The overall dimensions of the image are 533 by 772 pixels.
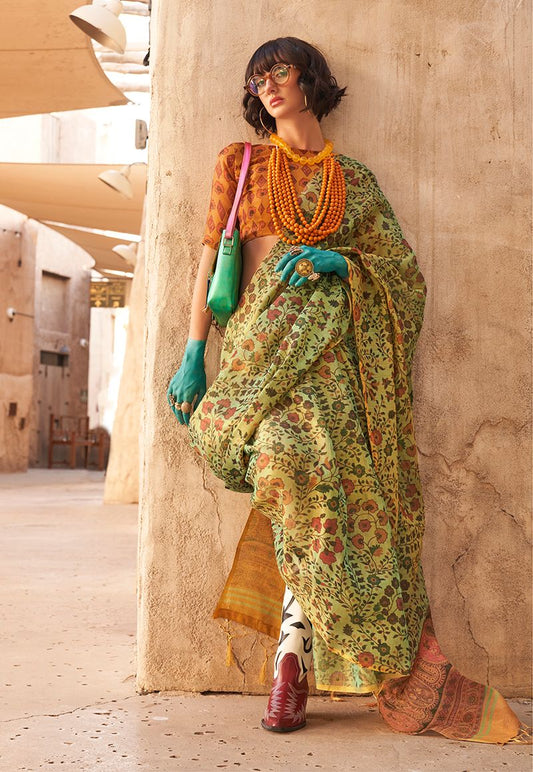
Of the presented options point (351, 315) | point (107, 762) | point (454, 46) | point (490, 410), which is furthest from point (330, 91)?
point (107, 762)

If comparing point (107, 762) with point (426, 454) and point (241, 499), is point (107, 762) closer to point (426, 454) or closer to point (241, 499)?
point (241, 499)

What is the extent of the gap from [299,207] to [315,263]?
0.62 feet

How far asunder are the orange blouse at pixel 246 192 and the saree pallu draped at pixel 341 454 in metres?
0.07

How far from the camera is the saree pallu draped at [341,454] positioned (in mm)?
1987

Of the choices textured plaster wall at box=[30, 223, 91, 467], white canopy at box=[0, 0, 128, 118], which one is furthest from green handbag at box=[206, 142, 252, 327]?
textured plaster wall at box=[30, 223, 91, 467]

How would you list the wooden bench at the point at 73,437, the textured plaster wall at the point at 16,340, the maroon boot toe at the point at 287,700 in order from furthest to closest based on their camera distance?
the wooden bench at the point at 73,437, the textured plaster wall at the point at 16,340, the maroon boot toe at the point at 287,700

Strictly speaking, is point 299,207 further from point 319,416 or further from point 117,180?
point 117,180

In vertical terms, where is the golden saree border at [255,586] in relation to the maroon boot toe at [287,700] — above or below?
above

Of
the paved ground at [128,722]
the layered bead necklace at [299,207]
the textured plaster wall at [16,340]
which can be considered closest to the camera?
the paved ground at [128,722]

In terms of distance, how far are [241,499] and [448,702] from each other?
0.75m

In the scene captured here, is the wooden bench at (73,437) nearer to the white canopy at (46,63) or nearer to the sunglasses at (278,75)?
the white canopy at (46,63)

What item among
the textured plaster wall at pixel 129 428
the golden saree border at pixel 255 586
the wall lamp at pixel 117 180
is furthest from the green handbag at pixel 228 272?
the wall lamp at pixel 117 180

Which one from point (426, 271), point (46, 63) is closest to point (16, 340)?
point (46, 63)

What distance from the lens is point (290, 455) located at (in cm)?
197
